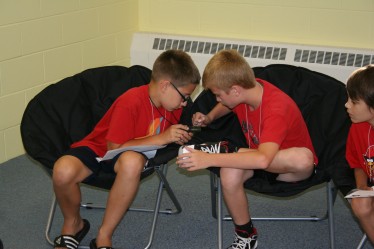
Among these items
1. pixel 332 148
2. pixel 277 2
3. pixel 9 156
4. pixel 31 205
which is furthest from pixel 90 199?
pixel 277 2

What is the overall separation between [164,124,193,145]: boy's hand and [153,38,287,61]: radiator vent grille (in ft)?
5.20

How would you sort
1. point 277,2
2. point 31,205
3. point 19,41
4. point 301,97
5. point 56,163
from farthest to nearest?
1. point 277,2
2. point 19,41
3. point 31,205
4. point 301,97
5. point 56,163

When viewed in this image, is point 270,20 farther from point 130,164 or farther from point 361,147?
point 130,164

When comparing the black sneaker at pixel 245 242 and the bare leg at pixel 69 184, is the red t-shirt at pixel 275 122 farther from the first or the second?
the bare leg at pixel 69 184

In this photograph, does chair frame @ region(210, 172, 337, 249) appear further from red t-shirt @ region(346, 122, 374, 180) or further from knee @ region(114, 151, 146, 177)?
knee @ region(114, 151, 146, 177)

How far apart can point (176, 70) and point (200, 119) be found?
0.27 metres

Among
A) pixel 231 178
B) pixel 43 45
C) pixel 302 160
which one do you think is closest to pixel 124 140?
pixel 231 178

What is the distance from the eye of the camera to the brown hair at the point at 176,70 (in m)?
2.83

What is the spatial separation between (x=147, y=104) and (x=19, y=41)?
127 centimetres

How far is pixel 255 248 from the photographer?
2.82 meters

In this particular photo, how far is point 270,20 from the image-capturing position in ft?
13.9

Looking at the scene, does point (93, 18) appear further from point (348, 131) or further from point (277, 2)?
point (348, 131)

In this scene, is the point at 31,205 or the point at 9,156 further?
the point at 9,156

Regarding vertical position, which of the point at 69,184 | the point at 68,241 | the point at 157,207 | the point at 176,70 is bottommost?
the point at 68,241
